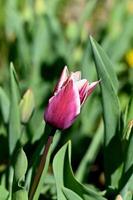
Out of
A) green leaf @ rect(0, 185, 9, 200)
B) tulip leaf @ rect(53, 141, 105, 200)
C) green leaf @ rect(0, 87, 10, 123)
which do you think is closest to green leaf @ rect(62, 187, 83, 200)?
tulip leaf @ rect(53, 141, 105, 200)

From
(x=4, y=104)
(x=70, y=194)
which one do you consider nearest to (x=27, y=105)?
(x=4, y=104)

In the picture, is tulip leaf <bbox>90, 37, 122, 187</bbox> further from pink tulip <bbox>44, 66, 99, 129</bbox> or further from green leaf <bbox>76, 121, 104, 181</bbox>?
green leaf <bbox>76, 121, 104, 181</bbox>

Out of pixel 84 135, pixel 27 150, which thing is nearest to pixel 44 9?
pixel 84 135

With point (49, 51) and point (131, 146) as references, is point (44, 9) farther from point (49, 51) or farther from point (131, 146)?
point (131, 146)

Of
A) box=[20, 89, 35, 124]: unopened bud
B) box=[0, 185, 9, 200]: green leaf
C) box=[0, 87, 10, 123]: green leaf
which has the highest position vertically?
box=[0, 87, 10, 123]: green leaf

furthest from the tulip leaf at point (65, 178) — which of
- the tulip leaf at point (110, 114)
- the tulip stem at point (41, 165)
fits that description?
the tulip leaf at point (110, 114)

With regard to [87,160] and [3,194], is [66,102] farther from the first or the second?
[87,160]
